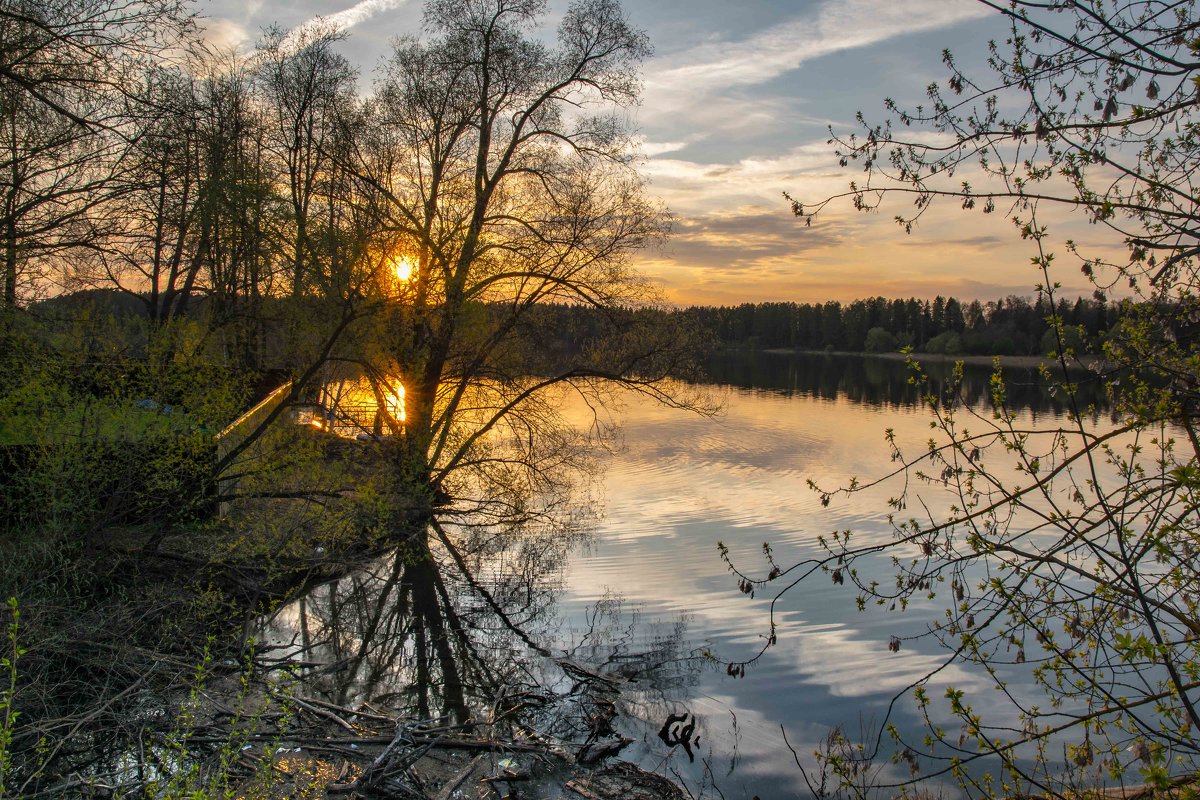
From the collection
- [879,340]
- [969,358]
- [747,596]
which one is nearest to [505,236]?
[747,596]

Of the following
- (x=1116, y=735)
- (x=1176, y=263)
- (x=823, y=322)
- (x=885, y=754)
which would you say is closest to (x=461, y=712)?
(x=885, y=754)

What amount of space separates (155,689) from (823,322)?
12019cm

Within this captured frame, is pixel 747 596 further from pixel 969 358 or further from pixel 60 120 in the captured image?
pixel 969 358

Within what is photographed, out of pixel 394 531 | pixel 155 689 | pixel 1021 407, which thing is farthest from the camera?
pixel 1021 407

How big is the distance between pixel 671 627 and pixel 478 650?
2.76 metres

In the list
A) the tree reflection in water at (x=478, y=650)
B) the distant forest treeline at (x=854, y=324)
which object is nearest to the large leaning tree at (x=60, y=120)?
the tree reflection in water at (x=478, y=650)

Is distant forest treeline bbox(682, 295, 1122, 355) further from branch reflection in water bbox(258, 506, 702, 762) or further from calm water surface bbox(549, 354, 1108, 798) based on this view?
branch reflection in water bbox(258, 506, 702, 762)

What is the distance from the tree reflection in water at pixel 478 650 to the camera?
8805 millimetres

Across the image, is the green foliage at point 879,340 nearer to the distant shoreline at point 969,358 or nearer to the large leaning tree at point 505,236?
the distant shoreline at point 969,358

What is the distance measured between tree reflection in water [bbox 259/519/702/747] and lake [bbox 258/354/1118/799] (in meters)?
0.04

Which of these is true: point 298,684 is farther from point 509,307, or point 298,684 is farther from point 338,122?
point 338,122

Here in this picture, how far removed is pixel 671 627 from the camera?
11562 mm

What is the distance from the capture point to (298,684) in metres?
9.12

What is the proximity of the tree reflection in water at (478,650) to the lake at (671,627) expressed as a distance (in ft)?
0.13
